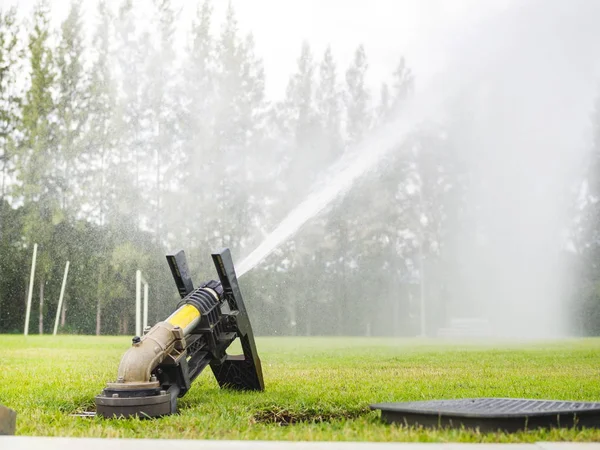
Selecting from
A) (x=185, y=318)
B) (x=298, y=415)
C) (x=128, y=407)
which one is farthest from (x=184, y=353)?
(x=298, y=415)

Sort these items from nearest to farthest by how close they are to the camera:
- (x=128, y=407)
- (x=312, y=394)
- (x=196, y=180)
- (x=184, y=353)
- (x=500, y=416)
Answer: (x=500, y=416) < (x=128, y=407) < (x=184, y=353) < (x=312, y=394) < (x=196, y=180)

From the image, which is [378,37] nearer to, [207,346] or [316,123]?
[316,123]

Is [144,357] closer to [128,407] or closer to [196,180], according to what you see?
[128,407]

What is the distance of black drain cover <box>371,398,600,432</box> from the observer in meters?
2.03

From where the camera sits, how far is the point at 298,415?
277 centimetres

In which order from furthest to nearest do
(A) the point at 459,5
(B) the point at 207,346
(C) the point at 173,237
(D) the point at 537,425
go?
(A) the point at 459,5
(C) the point at 173,237
(B) the point at 207,346
(D) the point at 537,425

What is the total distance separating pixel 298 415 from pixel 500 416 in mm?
991

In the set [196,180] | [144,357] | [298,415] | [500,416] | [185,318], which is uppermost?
[196,180]

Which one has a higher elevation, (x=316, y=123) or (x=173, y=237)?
(x=316, y=123)

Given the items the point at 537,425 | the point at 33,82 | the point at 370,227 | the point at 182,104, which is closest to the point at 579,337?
the point at 370,227

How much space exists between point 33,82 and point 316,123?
6039 millimetres

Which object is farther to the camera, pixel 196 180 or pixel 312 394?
pixel 196 180

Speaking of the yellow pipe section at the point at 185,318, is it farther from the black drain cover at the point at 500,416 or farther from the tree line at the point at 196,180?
the tree line at the point at 196,180

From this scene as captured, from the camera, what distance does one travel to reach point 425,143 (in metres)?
16.5
